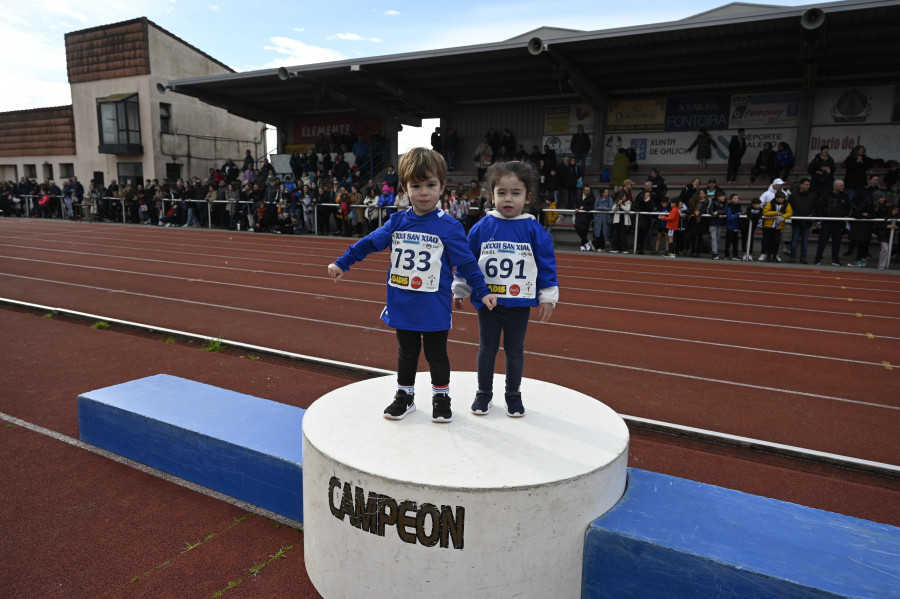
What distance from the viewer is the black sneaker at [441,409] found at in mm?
2934

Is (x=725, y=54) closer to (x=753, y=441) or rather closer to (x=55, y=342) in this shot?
(x=753, y=441)

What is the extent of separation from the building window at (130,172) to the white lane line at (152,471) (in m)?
31.6

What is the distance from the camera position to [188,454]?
11.0 ft

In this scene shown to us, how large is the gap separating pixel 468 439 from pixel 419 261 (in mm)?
878

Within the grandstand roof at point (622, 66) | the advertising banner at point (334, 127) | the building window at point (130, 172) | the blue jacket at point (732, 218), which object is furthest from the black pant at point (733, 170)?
the building window at point (130, 172)

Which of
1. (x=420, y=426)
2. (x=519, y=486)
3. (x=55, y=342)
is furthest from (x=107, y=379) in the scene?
(x=519, y=486)

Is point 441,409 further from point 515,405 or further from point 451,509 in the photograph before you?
point 451,509

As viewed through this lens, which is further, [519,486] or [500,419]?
[500,419]

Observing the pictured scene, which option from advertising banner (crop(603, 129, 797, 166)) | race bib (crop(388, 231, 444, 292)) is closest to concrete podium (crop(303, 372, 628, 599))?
race bib (crop(388, 231, 444, 292))

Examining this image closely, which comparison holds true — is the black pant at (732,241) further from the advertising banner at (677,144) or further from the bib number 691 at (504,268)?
the bib number 691 at (504,268)

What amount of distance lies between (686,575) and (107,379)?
472cm

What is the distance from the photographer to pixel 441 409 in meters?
2.95

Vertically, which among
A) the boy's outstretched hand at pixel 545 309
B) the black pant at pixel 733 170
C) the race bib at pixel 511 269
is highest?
the black pant at pixel 733 170

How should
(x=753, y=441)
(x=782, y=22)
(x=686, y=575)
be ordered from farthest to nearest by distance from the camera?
1. (x=782, y=22)
2. (x=753, y=441)
3. (x=686, y=575)
